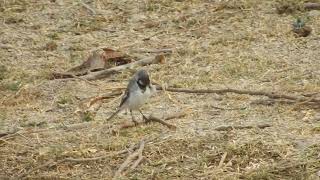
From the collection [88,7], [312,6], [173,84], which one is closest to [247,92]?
[173,84]

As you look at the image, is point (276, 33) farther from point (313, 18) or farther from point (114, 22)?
point (114, 22)

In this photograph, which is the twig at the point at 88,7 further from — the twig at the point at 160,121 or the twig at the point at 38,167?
the twig at the point at 38,167

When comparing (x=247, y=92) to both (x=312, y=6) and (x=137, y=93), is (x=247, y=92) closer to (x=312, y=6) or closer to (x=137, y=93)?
(x=137, y=93)

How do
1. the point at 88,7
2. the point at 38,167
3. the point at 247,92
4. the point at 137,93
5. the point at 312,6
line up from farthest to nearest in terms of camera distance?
the point at 88,7
the point at 312,6
the point at 247,92
the point at 137,93
the point at 38,167

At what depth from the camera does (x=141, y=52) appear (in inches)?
332

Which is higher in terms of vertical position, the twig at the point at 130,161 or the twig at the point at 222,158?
the twig at the point at 222,158

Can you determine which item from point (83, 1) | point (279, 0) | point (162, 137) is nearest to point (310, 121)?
point (162, 137)

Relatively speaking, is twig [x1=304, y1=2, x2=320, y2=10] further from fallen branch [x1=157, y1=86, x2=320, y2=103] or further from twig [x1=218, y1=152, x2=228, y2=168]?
twig [x1=218, y1=152, x2=228, y2=168]

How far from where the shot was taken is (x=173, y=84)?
7270mm

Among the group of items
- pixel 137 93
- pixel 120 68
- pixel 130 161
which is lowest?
pixel 120 68

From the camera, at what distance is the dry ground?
5.36m

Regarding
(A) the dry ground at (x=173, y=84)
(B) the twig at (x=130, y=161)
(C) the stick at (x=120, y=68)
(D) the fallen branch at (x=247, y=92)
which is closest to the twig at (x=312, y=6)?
(A) the dry ground at (x=173, y=84)

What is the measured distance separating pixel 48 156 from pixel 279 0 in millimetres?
4782

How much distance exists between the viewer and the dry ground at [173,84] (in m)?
5.36
